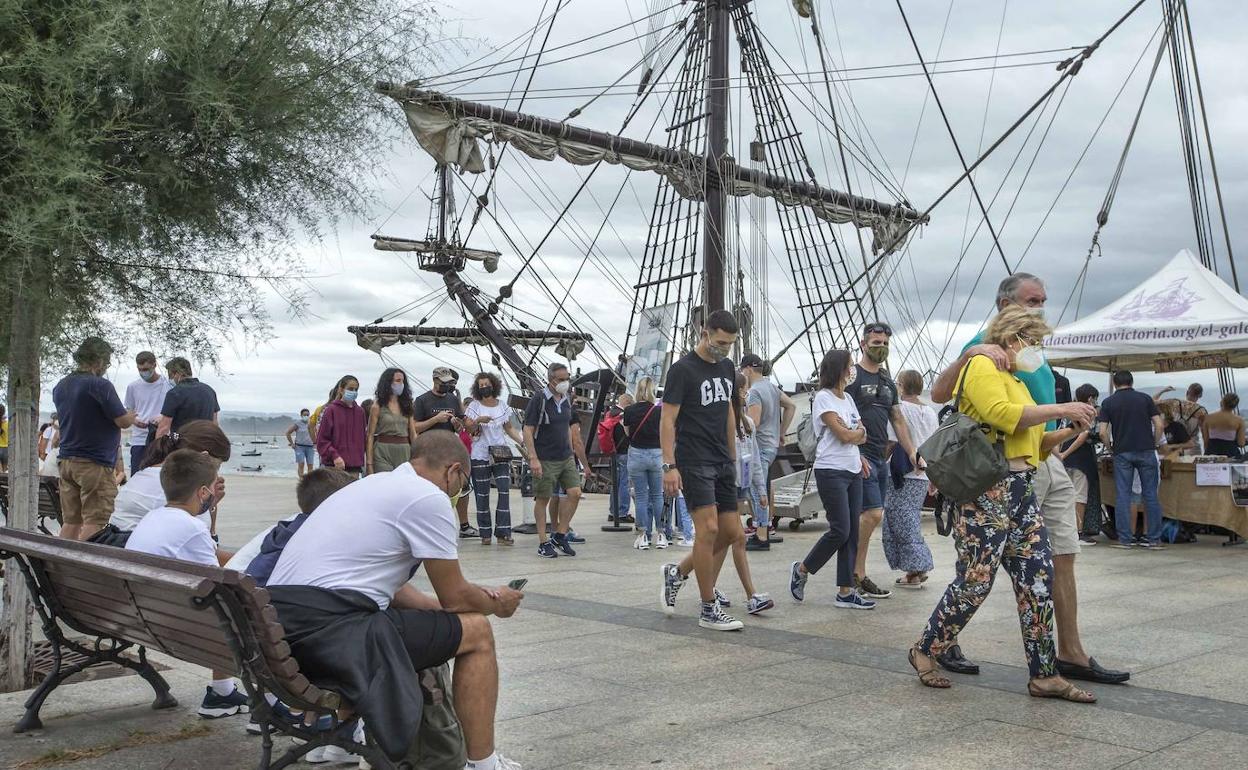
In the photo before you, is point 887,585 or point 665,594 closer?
point 665,594

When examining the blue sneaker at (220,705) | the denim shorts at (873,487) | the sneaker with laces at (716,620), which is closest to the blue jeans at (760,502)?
the denim shorts at (873,487)

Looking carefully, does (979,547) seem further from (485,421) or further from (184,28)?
(485,421)

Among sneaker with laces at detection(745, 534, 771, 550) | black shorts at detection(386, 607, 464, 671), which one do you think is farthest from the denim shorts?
black shorts at detection(386, 607, 464, 671)

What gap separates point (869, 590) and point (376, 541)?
15.7ft

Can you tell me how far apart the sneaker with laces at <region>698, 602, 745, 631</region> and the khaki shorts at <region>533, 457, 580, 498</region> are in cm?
432

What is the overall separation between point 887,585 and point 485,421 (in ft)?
15.3

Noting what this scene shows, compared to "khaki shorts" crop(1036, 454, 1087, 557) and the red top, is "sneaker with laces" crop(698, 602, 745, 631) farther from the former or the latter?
the red top

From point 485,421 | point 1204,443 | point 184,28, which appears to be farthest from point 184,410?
point 1204,443

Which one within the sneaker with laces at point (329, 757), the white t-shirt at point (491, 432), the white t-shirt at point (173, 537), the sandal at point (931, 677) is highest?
the white t-shirt at point (491, 432)

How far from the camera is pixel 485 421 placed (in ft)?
37.2

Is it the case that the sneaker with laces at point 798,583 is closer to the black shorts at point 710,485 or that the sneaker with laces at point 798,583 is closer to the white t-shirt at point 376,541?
the black shorts at point 710,485

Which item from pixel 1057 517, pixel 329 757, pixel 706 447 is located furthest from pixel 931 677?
pixel 329 757

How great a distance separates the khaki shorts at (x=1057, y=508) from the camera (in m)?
5.05

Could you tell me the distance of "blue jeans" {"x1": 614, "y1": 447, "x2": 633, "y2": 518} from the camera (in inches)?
521
